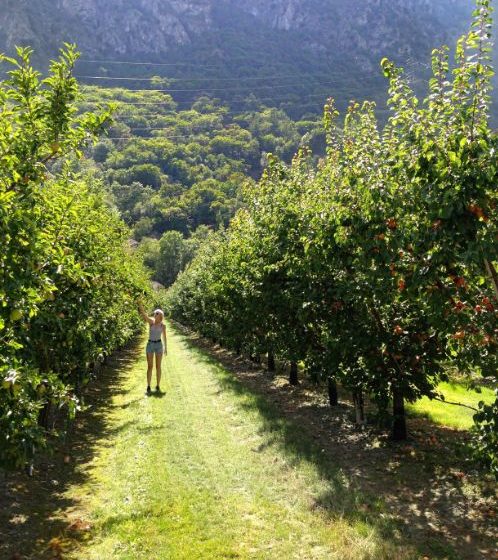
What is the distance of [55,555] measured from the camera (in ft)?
18.4

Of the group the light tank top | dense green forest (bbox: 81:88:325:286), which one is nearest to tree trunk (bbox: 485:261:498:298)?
the light tank top

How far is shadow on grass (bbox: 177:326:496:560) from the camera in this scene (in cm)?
611

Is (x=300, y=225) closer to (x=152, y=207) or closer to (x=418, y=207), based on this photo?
(x=418, y=207)

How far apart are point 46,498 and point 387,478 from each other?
209 inches

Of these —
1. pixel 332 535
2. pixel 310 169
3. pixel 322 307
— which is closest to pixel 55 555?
pixel 332 535

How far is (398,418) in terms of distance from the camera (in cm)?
956

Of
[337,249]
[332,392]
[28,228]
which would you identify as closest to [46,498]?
[28,228]

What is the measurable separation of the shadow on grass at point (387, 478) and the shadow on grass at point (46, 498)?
332 centimetres

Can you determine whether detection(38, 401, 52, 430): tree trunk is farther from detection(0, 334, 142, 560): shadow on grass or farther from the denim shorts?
the denim shorts

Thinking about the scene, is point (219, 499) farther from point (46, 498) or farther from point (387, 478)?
point (387, 478)

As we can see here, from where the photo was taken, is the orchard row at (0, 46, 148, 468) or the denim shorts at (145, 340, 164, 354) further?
the denim shorts at (145, 340, 164, 354)

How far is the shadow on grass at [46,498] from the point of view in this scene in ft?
19.1

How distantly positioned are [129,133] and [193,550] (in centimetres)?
20016

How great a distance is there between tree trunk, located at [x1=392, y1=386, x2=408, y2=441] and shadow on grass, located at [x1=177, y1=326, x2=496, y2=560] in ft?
0.81
